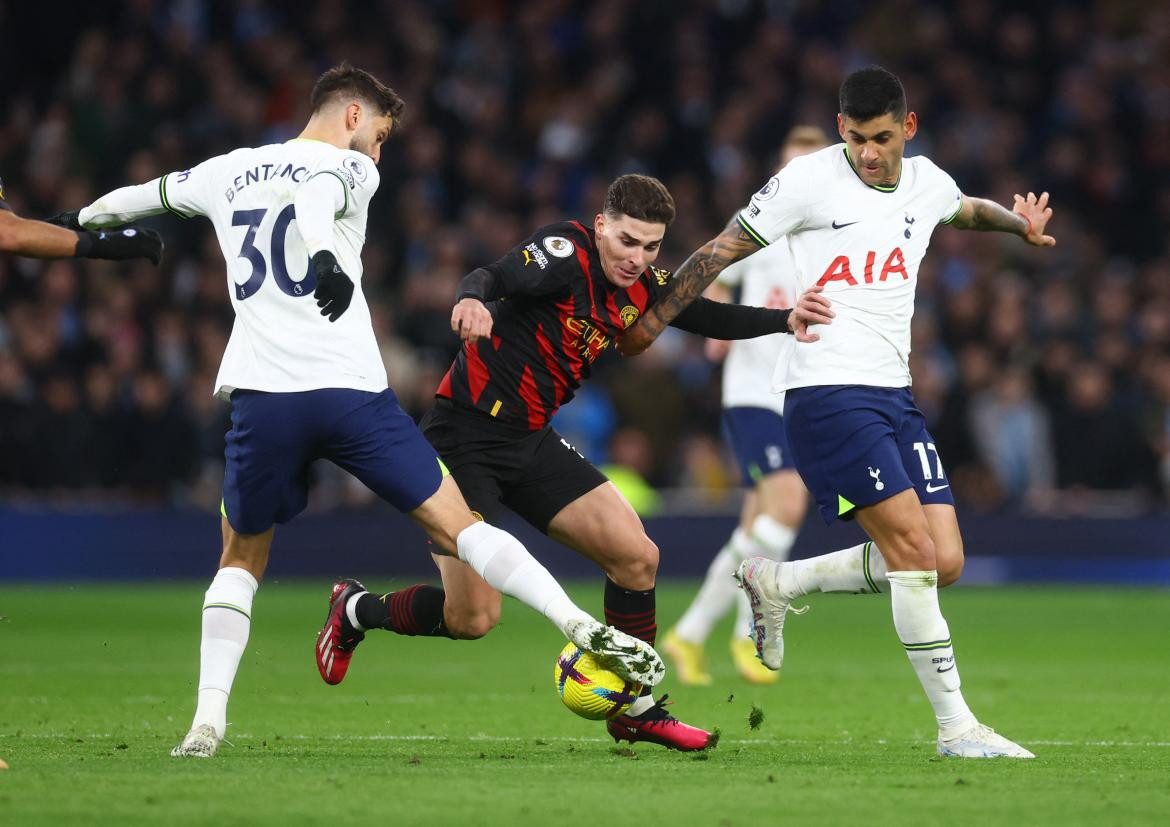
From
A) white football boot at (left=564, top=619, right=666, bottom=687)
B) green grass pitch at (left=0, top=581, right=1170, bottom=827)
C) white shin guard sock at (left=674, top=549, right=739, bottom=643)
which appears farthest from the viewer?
white shin guard sock at (left=674, top=549, right=739, bottom=643)

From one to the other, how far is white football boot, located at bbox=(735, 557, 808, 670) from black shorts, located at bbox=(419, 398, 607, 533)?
2.77 ft

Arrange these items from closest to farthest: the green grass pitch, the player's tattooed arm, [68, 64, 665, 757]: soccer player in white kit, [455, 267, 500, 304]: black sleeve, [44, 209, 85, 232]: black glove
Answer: the green grass pitch → [68, 64, 665, 757]: soccer player in white kit → [455, 267, 500, 304]: black sleeve → [44, 209, 85, 232]: black glove → the player's tattooed arm

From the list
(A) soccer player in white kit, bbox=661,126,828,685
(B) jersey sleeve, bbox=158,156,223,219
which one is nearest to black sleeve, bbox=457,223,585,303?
(B) jersey sleeve, bbox=158,156,223,219

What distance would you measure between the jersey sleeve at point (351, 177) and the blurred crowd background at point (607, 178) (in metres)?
9.59

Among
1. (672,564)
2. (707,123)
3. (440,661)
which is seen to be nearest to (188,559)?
(672,564)

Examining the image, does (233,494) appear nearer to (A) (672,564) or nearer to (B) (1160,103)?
(A) (672,564)

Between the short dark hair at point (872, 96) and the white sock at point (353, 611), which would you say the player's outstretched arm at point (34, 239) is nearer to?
the white sock at point (353, 611)

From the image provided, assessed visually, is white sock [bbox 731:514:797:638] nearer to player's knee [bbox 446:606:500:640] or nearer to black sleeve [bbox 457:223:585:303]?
player's knee [bbox 446:606:500:640]

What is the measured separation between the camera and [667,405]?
55.9 ft

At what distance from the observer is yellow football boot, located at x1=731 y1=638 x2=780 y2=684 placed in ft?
32.9

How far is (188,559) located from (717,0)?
356 inches

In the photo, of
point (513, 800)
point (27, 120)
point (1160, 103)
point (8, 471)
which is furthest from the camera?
point (1160, 103)

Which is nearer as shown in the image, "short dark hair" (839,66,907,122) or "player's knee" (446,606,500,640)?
"short dark hair" (839,66,907,122)

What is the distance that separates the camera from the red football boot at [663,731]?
687 centimetres
